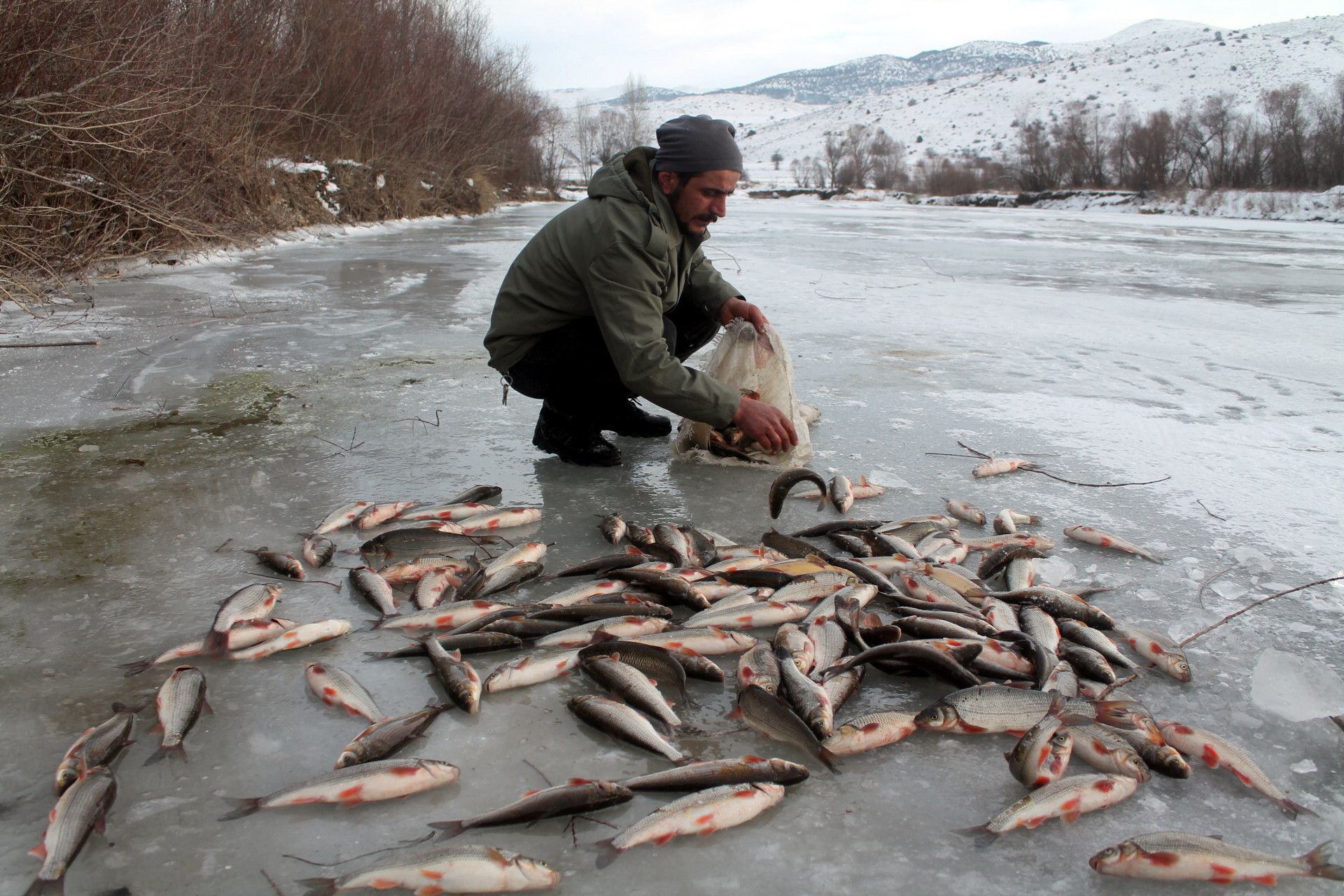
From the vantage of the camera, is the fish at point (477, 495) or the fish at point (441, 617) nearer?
the fish at point (441, 617)

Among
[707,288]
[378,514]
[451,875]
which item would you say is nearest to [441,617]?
[378,514]

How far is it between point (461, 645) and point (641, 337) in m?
1.61

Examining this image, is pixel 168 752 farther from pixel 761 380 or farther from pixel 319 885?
pixel 761 380

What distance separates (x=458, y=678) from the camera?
2271 mm

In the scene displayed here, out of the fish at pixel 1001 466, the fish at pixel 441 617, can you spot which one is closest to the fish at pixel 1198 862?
the fish at pixel 441 617

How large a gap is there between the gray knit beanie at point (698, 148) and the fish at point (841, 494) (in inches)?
57.1

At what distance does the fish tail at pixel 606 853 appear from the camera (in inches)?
67.4

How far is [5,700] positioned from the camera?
2184mm

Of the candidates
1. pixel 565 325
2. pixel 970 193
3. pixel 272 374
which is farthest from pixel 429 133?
pixel 970 193

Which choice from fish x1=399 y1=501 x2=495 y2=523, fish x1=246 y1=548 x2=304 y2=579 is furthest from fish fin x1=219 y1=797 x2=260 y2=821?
fish x1=399 y1=501 x2=495 y2=523

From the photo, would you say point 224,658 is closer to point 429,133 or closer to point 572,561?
point 572,561

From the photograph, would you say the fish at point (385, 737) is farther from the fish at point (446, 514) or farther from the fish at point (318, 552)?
the fish at point (446, 514)

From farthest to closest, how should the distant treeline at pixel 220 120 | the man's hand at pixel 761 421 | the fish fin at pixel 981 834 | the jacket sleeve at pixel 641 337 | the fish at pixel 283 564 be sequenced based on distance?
the distant treeline at pixel 220 120 < the man's hand at pixel 761 421 < the jacket sleeve at pixel 641 337 < the fish at pixel 283 564 < the fish fin at pixel 981 834

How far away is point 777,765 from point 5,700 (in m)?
1.98
